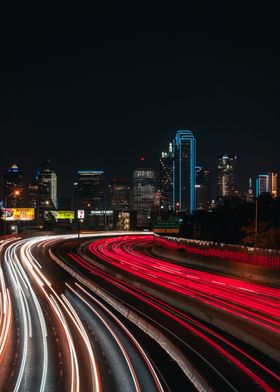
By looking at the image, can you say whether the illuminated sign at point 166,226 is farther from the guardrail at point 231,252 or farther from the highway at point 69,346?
the highway at point 69,346

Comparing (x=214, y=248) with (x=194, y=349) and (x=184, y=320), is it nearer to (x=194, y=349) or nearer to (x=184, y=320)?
(x=184, y=320)

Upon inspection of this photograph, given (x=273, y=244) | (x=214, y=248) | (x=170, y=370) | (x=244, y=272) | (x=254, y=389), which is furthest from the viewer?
(x=273, y=244)

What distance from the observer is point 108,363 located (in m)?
21.1

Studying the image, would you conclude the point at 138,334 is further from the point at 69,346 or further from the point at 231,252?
the point at 231,252

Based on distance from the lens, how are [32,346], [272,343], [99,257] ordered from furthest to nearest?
[99,257], [32,346], [272,343]

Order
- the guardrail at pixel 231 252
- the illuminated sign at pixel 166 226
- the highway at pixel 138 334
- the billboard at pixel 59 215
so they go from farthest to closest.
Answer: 1. the billboard at pixel 59 215
2. the illuminated sign at pixel 166 226
3. the guardrail at pixel 231 252
4. the highway at pixel 138 334

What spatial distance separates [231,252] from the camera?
167 ft

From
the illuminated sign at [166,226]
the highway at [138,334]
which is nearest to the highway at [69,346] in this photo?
the highway at [138,334]

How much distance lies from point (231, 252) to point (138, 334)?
25591 mm

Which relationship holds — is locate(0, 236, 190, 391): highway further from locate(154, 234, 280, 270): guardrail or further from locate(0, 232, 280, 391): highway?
locate(154, 234, 280, 270): guardrail

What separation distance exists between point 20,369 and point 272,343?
970 cm

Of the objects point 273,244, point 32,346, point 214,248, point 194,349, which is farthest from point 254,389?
point 273,244

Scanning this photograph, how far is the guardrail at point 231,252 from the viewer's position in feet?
142

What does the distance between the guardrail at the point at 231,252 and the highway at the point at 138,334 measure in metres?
3.36
